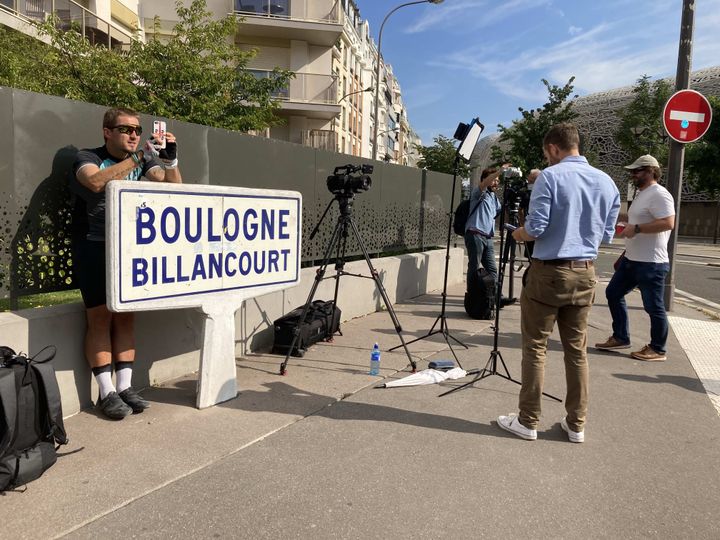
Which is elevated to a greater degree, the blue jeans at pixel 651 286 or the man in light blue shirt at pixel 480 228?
the man in light blue shirt at pixel 480 228

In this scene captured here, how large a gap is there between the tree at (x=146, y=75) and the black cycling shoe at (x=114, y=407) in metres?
7.32

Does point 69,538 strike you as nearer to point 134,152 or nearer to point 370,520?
point 370,520

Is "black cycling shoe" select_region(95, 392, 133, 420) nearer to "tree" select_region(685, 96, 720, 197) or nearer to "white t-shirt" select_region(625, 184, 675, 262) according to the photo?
"white t-shirt" select_region(625, 184, 675, 262)

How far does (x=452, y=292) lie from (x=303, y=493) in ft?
23.3

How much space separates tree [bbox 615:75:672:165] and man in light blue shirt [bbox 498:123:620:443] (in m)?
29.4

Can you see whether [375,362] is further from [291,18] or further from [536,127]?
[291,18]

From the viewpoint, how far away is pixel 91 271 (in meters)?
3.46

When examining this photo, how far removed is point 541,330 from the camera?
11.1 feet

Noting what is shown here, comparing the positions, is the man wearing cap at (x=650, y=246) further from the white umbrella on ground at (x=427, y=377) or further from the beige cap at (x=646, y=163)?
the white umbrella on ground at (x=427, y=377)

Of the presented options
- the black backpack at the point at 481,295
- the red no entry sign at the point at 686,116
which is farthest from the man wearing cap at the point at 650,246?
the red no entry sign at the point at 686,116

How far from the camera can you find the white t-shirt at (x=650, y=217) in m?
5.17

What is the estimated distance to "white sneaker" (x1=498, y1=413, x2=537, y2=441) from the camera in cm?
341

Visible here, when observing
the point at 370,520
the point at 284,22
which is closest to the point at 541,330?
the point at 370,520

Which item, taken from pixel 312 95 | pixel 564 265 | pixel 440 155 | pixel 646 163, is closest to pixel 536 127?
pixel 312 95
